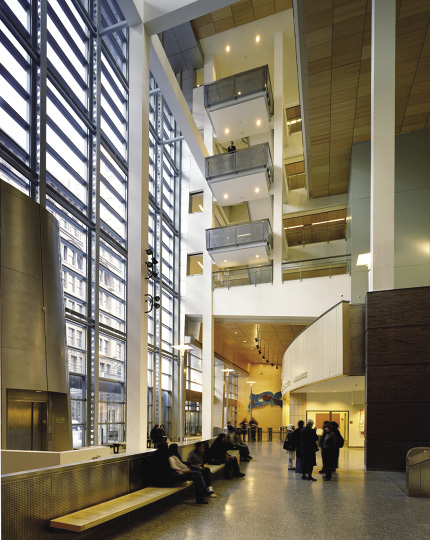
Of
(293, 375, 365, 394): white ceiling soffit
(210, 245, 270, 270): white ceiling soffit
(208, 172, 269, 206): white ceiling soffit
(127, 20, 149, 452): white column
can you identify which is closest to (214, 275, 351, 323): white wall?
(210, 245, 270, 270): white ceiling soffit

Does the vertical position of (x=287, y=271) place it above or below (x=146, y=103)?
below

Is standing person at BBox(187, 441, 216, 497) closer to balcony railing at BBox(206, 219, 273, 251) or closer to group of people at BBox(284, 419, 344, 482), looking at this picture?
group of people at BBox(284, 419, 344, 482)

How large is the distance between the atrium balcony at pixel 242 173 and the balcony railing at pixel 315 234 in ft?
10.9

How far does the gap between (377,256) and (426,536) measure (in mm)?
7341

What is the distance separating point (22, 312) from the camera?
28.6ft

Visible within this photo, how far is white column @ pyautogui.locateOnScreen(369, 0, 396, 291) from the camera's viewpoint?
38.8 feet

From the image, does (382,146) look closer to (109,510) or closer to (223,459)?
(223,459)

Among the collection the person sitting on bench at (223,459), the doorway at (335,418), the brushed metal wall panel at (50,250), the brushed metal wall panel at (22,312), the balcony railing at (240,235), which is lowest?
the doorway at (335,418)

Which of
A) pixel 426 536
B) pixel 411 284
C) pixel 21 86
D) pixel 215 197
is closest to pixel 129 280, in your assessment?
pixel 21 86

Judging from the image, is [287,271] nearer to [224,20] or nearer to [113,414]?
[113,414]

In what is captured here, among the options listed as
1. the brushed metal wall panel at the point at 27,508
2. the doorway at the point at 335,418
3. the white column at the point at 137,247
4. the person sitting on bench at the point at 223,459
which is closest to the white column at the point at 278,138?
the doorway at the point at 335,418

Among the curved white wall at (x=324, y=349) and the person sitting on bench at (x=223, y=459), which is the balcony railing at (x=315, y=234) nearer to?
the curved white wall at (x=324, y=349)

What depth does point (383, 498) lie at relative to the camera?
7.98 m

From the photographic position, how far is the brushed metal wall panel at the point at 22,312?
8.37 meters
